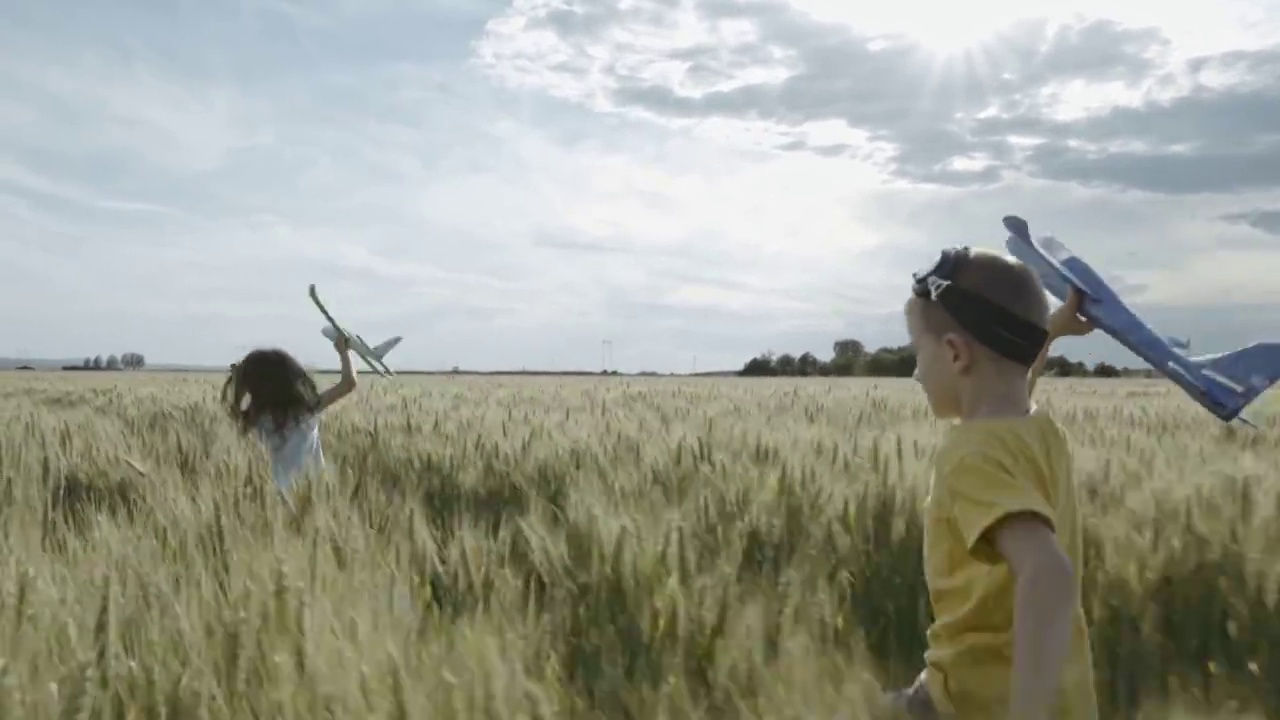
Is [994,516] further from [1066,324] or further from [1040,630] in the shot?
[1066,324]

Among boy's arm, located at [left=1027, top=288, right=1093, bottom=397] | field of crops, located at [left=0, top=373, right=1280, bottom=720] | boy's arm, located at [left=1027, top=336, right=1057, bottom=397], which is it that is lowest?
field of crops, located at [left=0, top=373, right=1280, bottom=720]

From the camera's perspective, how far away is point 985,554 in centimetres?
151

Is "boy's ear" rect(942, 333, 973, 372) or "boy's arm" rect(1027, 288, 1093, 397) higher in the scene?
"boy's arm" rect(1027, 288, 1093, 397)

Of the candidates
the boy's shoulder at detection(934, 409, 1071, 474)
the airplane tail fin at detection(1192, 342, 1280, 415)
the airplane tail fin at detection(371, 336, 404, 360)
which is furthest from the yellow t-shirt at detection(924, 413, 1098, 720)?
the airplane tail fin at detection(371, 336, 404, 360)

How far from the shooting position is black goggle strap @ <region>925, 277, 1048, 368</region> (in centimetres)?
152

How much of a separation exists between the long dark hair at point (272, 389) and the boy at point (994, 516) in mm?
3461

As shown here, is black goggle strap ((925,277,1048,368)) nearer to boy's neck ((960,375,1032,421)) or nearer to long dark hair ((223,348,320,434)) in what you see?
boy's neck ((960,375,1032,421))

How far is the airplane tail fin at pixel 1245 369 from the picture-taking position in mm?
1587

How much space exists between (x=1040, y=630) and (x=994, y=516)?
0.16 m

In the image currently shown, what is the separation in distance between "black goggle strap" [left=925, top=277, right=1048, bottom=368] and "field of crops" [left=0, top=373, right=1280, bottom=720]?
1.65 ft

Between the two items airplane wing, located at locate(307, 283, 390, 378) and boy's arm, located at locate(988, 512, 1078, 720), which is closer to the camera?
boy's arm, located at locate(988, 512, 1078, 720)

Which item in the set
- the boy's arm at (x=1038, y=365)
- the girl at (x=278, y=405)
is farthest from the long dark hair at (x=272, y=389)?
the boy's arm at (x=1038, y=365)

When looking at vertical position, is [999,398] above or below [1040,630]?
above

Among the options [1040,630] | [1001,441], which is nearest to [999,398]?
[1001,441]
